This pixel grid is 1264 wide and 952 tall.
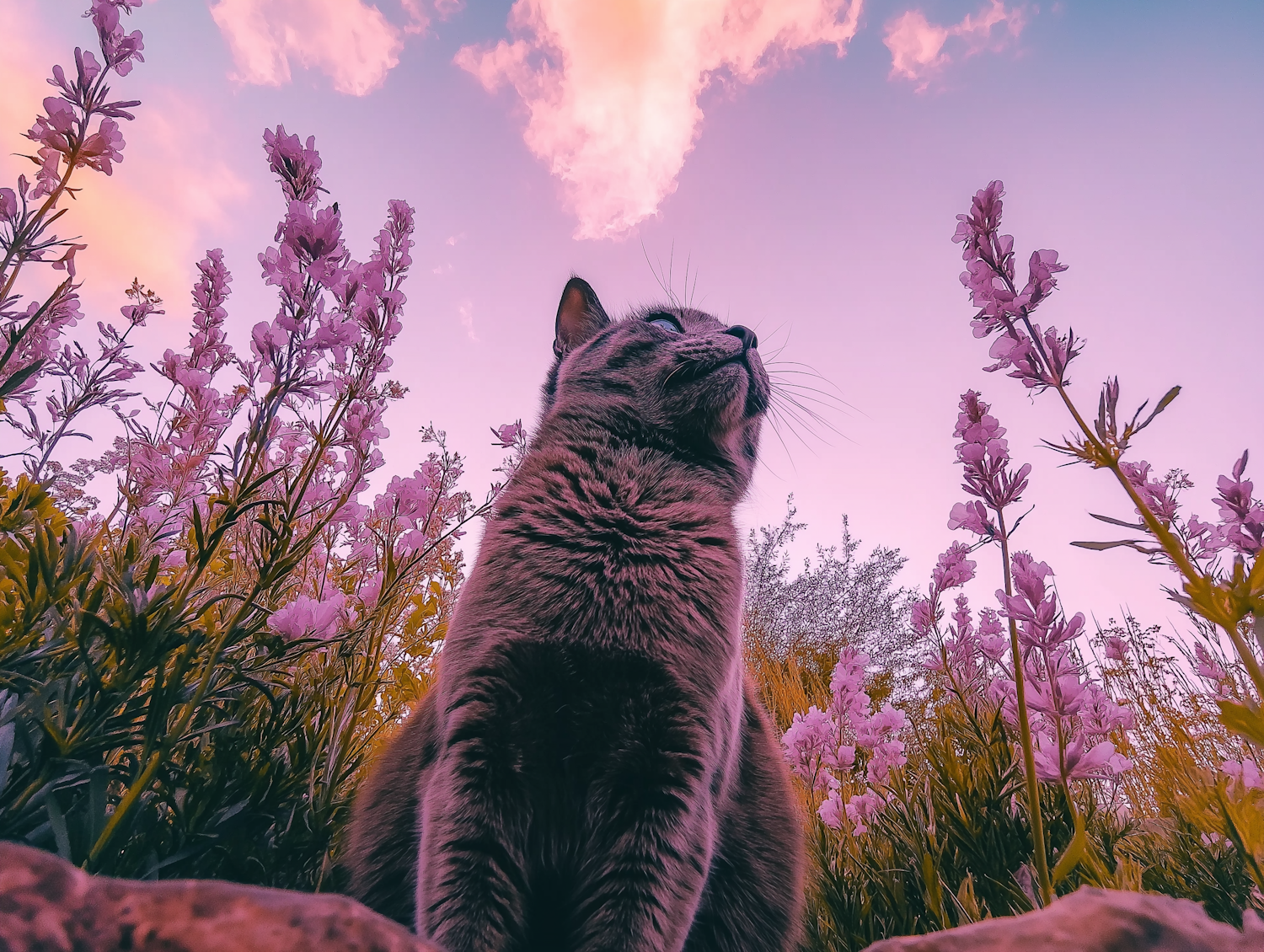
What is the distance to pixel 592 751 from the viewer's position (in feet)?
5.07

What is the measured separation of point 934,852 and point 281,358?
2580 mm

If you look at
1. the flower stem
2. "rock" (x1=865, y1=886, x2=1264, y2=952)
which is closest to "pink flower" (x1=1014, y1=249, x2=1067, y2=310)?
the flower stem

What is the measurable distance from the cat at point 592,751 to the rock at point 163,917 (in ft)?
2.31

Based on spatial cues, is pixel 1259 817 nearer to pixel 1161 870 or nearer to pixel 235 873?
pixel 1161 870

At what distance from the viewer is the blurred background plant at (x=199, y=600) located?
128 cm

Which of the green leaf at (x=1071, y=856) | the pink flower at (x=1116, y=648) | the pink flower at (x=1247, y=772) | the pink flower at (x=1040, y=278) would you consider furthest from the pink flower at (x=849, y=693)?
the pink flower at (x=1040, y=278)

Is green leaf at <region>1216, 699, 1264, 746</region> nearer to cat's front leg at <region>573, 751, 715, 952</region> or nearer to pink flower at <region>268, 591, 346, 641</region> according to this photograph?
cat's front leg at <region>573, 751, 715, 952</region>

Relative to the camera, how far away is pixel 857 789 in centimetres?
362

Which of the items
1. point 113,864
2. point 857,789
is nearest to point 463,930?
point 113,864

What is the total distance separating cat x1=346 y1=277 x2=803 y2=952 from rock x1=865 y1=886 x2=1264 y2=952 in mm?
804

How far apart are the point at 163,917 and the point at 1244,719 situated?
1457mm

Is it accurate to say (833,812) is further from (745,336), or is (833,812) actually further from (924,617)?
(745,336)

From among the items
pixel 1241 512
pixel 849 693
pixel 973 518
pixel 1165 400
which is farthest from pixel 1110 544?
pixel 849 693

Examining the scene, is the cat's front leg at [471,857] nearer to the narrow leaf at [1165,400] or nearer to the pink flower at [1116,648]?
the narrow leaf at [1165,400]
